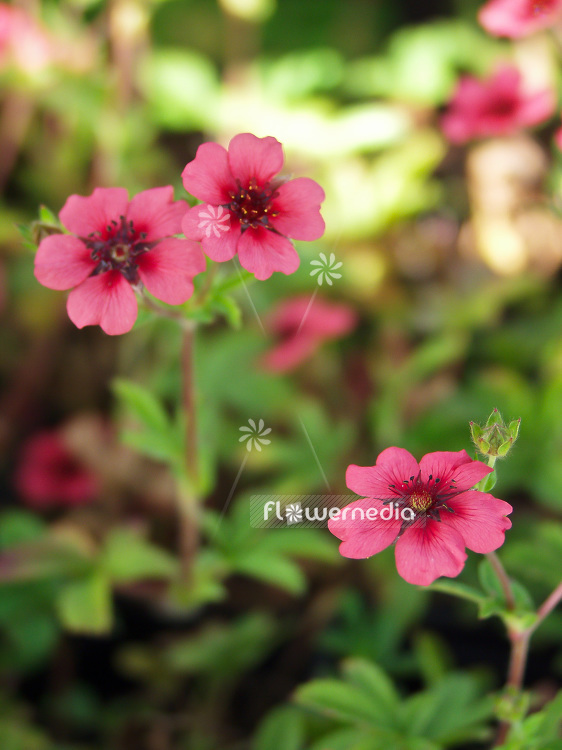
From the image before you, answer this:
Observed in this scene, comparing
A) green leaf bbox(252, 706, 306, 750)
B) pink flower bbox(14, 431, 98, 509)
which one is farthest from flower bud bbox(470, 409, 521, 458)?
pink flower bbox(14, 431, 98, 509)

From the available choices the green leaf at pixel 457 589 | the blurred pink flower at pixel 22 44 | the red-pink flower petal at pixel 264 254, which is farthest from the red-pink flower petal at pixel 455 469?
the blurred pink flower at pixel 22 44

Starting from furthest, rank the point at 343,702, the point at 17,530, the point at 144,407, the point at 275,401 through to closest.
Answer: the point at 275,401 → the point at 17,530 → the point at 144,407 → the point at 343,702

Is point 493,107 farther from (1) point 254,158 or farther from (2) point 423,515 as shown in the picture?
(2) point 423,515

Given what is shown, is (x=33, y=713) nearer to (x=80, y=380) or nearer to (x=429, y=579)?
(x=80, y=380)

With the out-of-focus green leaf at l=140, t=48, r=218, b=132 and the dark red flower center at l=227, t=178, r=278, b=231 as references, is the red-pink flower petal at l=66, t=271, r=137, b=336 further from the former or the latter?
the out-of-focus green leaf at l=140, t=48, r=218, b=132

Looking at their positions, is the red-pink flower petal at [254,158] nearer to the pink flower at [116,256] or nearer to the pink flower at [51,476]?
the pink flower at [116,256]

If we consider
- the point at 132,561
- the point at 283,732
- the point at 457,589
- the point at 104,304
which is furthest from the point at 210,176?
the point at 283,732
